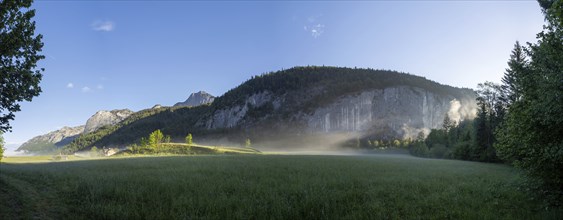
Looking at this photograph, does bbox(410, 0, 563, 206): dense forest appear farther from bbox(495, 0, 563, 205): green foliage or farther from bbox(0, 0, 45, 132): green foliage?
bbox(0, 0, 45, 132): green foliage

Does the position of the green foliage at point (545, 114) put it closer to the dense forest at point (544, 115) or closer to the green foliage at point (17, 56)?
the dense forest at point (544, 115)

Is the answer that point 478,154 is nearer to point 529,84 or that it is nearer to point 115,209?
point 529,84

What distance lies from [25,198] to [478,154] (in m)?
67.8

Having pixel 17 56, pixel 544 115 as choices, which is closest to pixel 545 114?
pixel 544 115

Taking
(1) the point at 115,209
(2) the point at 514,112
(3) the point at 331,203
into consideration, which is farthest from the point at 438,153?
(1) the point at 115,209

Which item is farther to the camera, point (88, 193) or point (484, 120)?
point (484, 120)

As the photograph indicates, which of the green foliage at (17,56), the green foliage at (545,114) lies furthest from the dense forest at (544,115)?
the green foliage at (17,56)

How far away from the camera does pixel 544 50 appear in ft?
41.9

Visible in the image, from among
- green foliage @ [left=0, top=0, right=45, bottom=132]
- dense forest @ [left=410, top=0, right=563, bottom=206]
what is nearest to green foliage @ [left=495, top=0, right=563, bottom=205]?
dense forest @ [left=410, top=0, right=563, bottom=206]

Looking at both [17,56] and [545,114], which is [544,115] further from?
[17,56]

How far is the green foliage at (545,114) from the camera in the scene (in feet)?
37.2

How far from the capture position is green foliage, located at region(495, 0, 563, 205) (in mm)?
11336


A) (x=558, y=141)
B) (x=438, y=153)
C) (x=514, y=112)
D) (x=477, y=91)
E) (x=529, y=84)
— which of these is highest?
(x=477, y=91)

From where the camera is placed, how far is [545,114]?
11.4 meters
